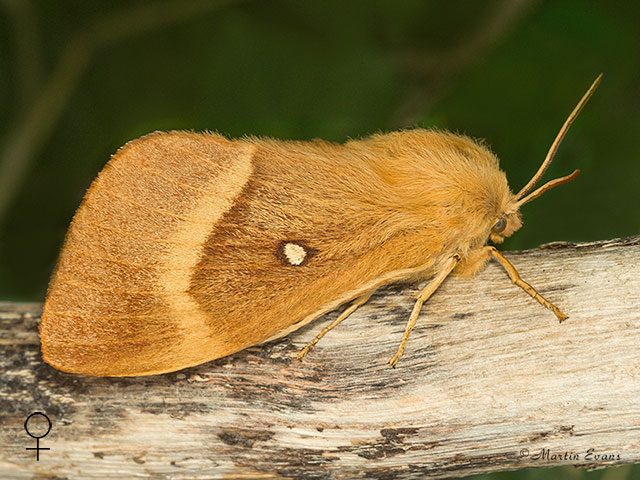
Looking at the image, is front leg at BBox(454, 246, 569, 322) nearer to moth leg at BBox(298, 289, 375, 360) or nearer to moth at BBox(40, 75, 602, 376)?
moth at BBox(40, 75, 602, 376)

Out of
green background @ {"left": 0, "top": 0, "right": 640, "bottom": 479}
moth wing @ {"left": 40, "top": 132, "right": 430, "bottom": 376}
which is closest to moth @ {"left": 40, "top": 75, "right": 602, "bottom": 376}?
moth wing @ {"left": 40, "top": 132, "right": 430, "bottom": 376}

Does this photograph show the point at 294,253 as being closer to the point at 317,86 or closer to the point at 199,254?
the point at 199,254

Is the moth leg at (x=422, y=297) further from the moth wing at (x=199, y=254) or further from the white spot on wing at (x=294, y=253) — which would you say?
the white spot on wing at (x=294, y=253)

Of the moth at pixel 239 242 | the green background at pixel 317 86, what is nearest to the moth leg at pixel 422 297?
the moth at pixel 239 242

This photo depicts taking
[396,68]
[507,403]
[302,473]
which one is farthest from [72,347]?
[396,68]

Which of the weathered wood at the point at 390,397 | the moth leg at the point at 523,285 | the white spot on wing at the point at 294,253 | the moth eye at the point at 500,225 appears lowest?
the weathered wood at the point at 390,397
